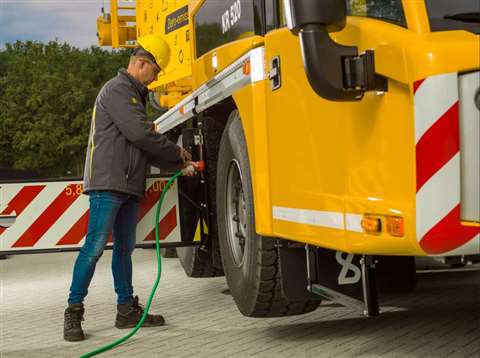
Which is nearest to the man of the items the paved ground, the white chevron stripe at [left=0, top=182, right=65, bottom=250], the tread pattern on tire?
the paved ground

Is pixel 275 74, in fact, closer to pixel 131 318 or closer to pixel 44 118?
pixel 131 318

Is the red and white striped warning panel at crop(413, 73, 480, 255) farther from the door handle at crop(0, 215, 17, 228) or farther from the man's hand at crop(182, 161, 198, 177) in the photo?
the door handle at crop(0, 215, 17, 228)

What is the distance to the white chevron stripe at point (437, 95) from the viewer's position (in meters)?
3.29

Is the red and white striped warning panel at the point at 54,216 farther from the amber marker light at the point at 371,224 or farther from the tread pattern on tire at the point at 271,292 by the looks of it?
the amber marker light at the point at 371,224

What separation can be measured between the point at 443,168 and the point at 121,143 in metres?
3.01

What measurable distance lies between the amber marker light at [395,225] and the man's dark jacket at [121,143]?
264cm

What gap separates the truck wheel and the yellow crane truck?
12 millimetres

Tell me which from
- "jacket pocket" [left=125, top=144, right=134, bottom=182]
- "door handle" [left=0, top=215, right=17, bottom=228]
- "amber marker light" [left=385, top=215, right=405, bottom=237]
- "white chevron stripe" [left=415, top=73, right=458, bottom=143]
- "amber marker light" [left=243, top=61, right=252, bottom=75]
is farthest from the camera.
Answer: "door handle" [left=0, top=215, right=17, bottom=228]

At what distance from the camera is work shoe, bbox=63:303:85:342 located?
570cm

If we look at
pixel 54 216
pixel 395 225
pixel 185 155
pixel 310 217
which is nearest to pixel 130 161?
pixel 185 155

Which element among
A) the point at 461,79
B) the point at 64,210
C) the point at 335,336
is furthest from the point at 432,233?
the point at 64,210

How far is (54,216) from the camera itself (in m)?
6.44

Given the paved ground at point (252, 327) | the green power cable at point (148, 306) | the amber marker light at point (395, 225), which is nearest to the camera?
the amber marker light at point (395, 225)

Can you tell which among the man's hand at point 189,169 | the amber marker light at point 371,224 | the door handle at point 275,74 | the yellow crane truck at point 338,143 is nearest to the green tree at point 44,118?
the man's hand at point 189,169
